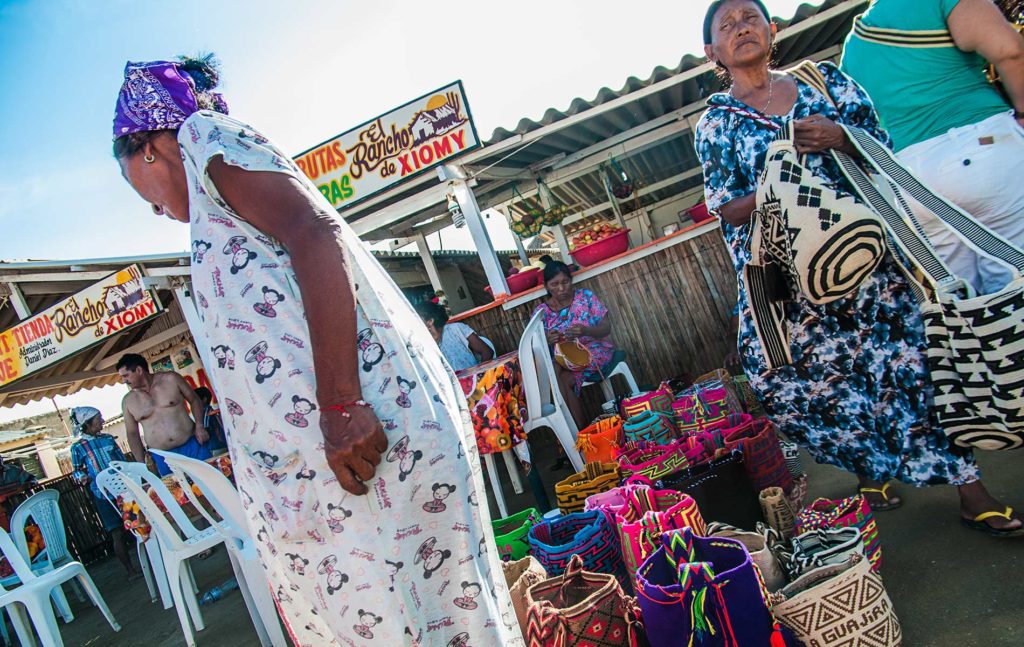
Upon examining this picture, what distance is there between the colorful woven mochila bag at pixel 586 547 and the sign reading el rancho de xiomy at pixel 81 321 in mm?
6396

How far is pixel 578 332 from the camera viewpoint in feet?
15.5

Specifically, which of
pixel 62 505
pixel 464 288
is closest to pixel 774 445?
pixel 62 505

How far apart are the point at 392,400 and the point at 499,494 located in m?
2.80

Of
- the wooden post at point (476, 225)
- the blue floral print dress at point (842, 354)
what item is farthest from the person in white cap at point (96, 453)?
the blue floral print dress at point (842, 354)

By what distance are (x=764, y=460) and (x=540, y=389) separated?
173 centimetres

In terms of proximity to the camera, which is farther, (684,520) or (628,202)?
(628,202)

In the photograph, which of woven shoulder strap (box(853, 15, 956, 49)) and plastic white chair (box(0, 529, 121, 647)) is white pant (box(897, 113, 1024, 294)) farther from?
plastic white chair (box(0, 529, 121, 647))

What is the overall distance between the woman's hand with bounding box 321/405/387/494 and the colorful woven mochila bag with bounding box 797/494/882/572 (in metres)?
1.45

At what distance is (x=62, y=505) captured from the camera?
8.69 m

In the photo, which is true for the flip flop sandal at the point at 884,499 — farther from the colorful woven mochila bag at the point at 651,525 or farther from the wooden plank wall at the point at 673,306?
the wooden plank wall at the point at 673,306

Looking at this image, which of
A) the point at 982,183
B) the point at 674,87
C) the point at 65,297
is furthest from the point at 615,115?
the point at 65,297

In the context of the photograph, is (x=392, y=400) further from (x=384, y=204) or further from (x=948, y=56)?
(x=384, y=204)

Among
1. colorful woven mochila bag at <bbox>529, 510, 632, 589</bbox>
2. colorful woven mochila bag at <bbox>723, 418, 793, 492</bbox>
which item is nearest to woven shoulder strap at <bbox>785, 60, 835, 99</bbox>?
colorful woven mochila bag at <bbox>723, 418, 793, 492</bbox>

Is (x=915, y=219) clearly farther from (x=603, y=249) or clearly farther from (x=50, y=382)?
(x=50, y=382)
